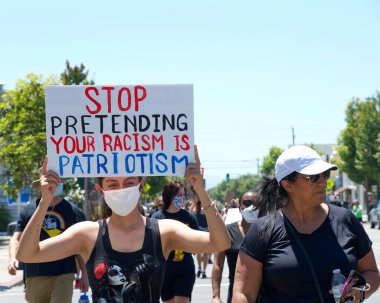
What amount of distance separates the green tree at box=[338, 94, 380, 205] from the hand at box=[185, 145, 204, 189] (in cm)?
5389

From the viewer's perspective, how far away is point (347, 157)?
2638 inches

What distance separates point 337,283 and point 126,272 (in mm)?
1157

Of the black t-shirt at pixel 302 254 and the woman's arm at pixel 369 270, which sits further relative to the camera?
the woman's arm at pixel 369 270

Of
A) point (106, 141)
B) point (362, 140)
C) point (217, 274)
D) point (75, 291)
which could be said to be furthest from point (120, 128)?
point (362, 140)

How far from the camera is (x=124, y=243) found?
15.1ft

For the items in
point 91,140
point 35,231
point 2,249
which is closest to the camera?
point 35,231

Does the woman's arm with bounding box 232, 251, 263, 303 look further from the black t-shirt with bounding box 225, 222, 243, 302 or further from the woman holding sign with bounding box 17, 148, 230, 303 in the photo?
the black t-shirt with bounding box 225, 222, 243, 302

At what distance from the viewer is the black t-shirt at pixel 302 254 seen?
14.0 ft

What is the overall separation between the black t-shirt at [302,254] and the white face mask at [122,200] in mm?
694

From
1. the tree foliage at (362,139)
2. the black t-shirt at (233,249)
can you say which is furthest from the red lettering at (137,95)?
the tree foliage at (362,139)

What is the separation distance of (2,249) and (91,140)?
87.9 feet

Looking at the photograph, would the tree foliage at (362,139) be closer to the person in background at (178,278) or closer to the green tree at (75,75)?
the green tree at (75,75)

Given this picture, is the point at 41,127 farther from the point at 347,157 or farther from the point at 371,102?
the point at 347,157

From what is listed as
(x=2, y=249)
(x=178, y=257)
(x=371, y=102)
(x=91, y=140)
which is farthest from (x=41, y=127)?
(x=371, y=102)
